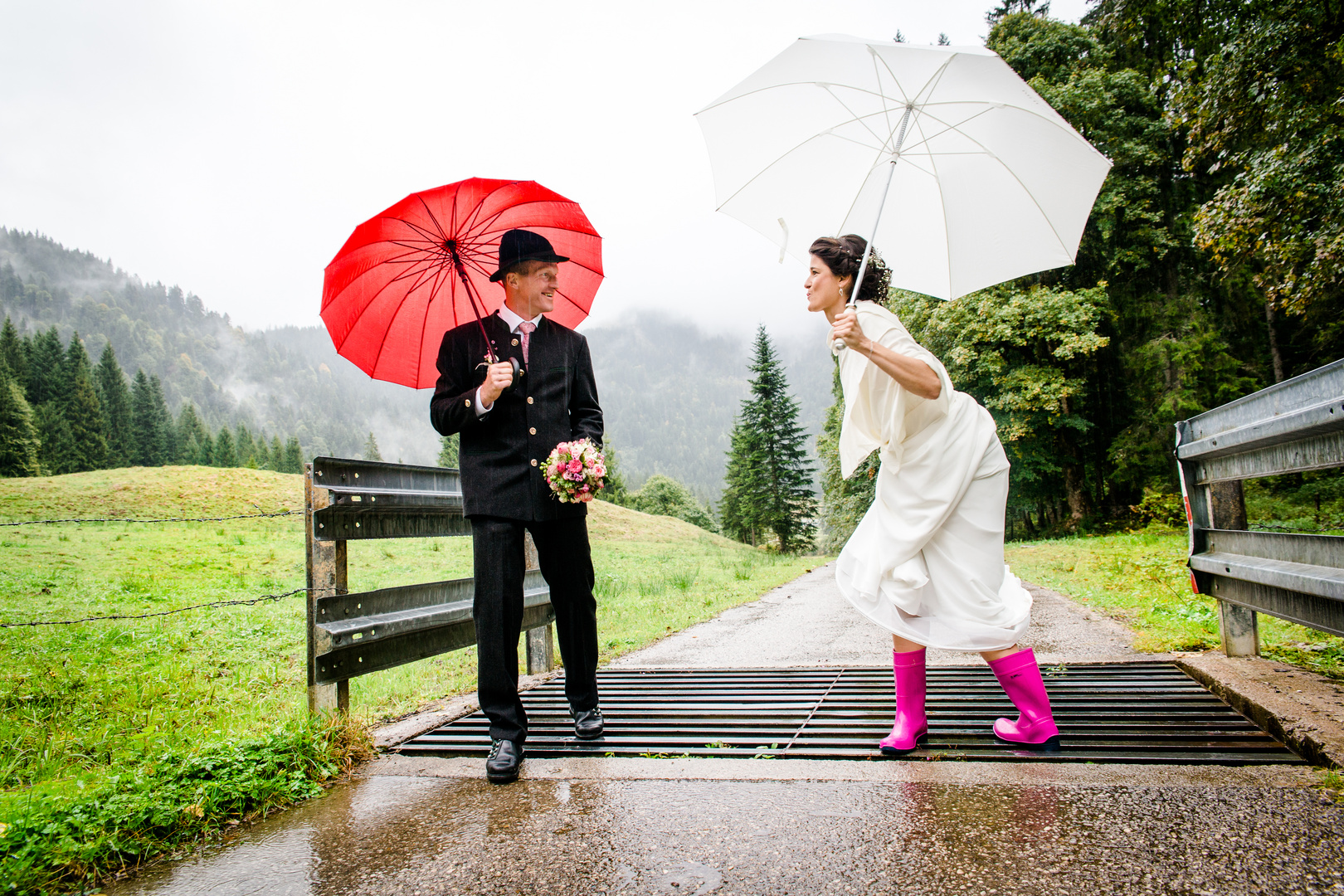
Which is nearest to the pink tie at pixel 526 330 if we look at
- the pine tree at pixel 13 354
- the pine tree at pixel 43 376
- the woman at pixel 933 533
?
the woman at pixel 933 533

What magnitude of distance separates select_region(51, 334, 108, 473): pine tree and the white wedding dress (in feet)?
308

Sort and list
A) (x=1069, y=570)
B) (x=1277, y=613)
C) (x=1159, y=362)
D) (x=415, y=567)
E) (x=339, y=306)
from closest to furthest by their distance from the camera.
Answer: (x=1277, y=613) < (x=339, y=306) < (x=1069, y=570) < (x=415, y=567) < (x=1159, y=362)

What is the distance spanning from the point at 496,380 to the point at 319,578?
49.5 inches

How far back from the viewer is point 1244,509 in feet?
13.2

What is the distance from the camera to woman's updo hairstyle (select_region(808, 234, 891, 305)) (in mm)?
3314

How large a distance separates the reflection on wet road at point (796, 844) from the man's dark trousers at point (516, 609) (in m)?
0.51

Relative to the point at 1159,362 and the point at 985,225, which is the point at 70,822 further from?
the point at 1159,362

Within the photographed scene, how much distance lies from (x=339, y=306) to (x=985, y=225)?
309 cm

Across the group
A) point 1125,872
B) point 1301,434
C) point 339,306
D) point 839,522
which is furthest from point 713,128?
point 839,522

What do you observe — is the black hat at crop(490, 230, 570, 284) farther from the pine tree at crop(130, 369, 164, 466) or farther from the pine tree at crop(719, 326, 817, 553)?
the pine tree at crop(130, 369, 164, 466)

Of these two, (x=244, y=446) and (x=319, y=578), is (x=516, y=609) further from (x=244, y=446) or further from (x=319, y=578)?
(x=244, y=446)

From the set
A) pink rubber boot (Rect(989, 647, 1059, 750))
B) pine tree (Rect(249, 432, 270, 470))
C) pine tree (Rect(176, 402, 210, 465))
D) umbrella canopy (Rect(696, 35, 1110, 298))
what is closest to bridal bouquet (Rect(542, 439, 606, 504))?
umbrella canopy (Rect(696, 35, 1110, 298))

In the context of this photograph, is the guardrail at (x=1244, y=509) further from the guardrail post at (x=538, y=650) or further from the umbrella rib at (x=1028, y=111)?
the guardrail post at (x=538, y=650)

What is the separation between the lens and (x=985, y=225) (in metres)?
3.66
